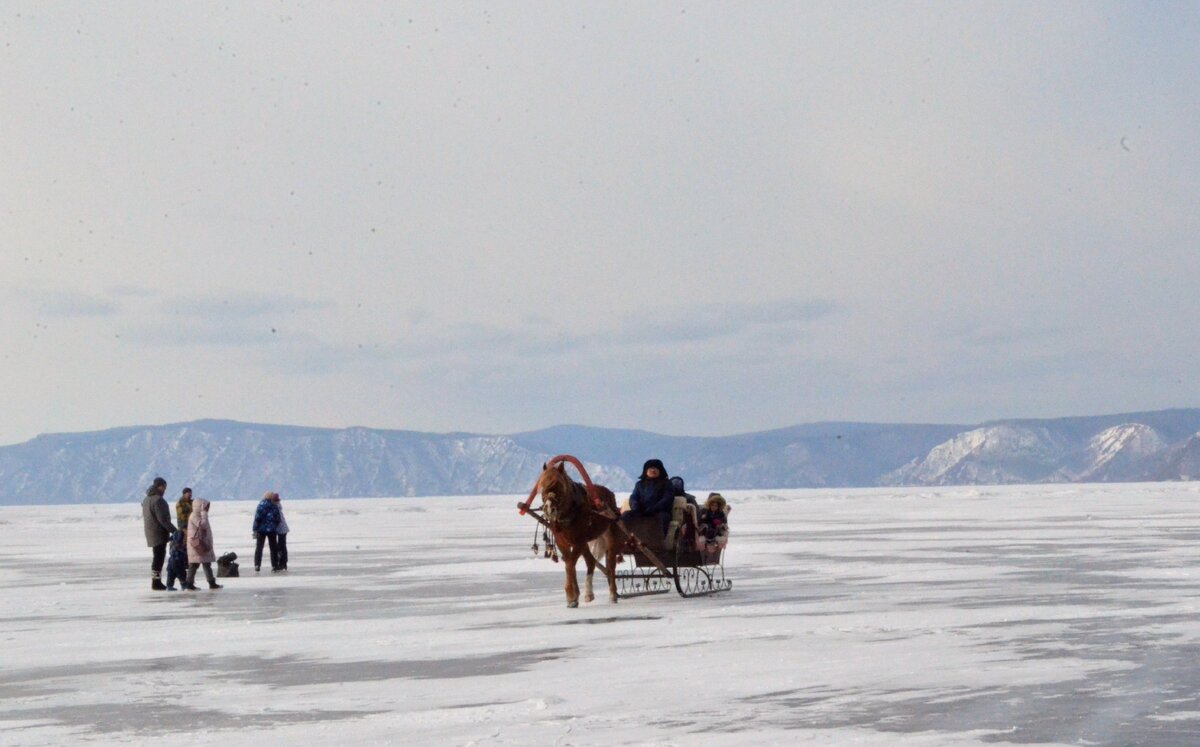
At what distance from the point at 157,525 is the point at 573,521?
27.4 feet

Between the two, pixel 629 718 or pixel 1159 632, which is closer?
pixel 629 718

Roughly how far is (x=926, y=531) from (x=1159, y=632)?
29.8 metres

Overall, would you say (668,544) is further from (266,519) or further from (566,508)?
(266,519)

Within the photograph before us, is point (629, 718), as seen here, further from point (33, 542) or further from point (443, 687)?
point (33, 542)

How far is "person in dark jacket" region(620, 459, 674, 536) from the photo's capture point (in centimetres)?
2019

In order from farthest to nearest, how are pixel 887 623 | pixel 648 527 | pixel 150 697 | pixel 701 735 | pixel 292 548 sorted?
pixel 292 548 → pixel 648 527 → pixel 887 623 → pixel 150 697 → pixel 701 735

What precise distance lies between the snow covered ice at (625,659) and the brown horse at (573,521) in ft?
1.81

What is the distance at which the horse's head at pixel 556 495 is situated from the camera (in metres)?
18.7

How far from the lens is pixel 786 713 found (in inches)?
405

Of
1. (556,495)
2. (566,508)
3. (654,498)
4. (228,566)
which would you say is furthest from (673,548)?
(228,566)

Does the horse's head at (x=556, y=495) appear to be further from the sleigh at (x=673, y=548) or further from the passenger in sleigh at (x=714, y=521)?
the passenger in sleigh at (x=714, y=521)

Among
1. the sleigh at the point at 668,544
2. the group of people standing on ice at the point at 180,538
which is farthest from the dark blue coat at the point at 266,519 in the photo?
the sleigh at the point at 668,544

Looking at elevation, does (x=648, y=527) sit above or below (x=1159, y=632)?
above

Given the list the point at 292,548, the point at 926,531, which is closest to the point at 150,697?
the point at 292,548
